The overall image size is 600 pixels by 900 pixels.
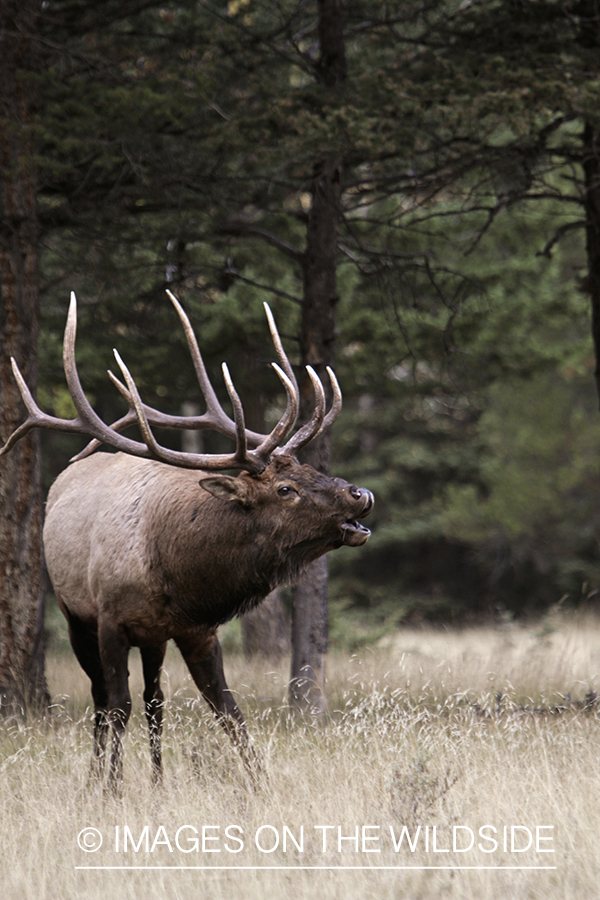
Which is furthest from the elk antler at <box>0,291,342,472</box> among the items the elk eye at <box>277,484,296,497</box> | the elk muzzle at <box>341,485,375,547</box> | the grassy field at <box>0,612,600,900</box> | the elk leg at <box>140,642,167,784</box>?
the grassy field at <box>0,612,600,900</box>

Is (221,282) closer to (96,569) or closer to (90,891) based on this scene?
(96,569)

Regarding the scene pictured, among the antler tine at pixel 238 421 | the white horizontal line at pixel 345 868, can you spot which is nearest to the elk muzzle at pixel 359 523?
the antler tine at pixel 238 421

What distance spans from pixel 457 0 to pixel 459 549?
1602 cm

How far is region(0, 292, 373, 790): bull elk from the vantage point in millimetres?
4727

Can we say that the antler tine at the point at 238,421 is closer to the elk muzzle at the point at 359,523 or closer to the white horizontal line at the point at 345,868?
the elk muzzle at the point at 359,523

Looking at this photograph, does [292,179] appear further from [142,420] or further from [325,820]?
[325,820]

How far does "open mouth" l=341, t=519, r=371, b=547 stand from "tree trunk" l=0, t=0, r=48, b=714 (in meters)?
3.19

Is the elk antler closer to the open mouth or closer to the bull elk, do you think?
the bull elk

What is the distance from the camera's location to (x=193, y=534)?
499 cm

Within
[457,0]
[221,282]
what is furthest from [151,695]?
[457,0]

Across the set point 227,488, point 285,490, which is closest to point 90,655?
point 227,488

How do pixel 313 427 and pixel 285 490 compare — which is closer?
pixel 285 490

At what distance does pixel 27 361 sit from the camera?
707cm

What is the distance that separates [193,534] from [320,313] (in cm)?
265
